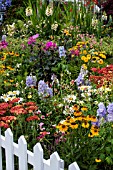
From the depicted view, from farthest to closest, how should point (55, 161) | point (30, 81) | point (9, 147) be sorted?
1. point (30, 81)
2. point (9, 147)
3. point (55, 161)

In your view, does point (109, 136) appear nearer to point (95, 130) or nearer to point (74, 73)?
point (95, 130)

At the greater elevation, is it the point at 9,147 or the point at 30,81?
the point at 30,81

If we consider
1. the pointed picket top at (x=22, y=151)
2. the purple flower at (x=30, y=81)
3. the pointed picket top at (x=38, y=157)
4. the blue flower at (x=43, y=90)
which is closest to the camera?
the pointed picket top at (x=38, y=157)

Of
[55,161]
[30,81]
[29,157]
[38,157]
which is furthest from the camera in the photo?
[30,81]

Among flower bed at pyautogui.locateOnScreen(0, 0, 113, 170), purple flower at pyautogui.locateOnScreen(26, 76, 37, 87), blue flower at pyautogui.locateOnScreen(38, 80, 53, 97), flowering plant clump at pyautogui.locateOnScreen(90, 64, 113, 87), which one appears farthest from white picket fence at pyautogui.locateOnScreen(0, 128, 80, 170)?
flowering plant clump at pyautogui.locateOnScreen(90, 64, 113, 87)

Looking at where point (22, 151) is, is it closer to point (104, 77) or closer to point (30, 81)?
point (30, 81)

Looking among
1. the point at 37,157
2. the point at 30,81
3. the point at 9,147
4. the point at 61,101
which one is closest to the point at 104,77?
the point at 61,101

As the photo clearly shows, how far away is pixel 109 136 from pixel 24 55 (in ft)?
7.60

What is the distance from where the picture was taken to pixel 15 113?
3.57 meters

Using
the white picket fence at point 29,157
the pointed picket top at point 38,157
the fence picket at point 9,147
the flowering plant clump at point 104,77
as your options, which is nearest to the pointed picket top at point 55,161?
the white picket fence at point 29,157

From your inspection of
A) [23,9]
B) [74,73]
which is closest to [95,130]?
[74,73]

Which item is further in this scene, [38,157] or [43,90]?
[43,90]

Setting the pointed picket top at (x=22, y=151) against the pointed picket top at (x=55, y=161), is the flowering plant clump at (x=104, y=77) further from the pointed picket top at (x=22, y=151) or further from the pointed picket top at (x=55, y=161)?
the pointed picket top at (x=55, y=161)

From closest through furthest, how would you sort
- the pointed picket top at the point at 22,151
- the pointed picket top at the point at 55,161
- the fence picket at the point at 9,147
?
the pointed picket top at the point at 55,161 → the pointed picket top at the point at 22,151 → the fence picket at the point at 9,147
